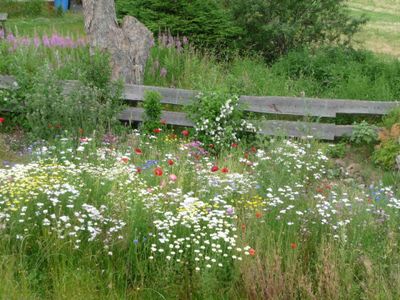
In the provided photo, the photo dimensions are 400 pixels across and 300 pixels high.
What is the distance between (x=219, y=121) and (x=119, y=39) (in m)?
2.63

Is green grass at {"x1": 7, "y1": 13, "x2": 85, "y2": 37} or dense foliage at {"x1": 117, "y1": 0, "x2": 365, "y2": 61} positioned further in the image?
green grass at {"x1": 7, "y1": 13, "x2": 85, "y2": 37}

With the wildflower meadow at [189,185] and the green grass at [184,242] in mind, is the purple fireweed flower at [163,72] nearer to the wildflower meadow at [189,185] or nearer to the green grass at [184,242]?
the wildflower meadow at [189,185]

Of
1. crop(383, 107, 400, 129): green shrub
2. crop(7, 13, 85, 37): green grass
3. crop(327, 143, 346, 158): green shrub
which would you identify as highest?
crop(7, 13, 85, 37): green grass

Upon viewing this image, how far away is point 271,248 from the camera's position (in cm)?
514

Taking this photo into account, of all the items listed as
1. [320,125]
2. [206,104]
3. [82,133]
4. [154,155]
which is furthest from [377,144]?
[82,133]

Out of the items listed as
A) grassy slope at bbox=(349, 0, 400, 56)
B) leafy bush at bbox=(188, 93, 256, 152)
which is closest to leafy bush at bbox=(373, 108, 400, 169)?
leafy bush at bbox=(188, 93, 256, 152)

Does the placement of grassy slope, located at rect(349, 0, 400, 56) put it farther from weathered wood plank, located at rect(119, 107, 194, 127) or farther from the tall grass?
weathered wood plank, located at rect(119, 107, 194, 127)

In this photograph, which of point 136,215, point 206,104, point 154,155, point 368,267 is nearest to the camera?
point 368,267

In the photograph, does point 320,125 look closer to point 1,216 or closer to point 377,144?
point 377,144

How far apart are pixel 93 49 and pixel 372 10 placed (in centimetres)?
1924

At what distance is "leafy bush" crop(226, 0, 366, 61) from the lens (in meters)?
13.3

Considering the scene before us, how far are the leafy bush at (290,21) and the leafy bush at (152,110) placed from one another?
4239 millimetres

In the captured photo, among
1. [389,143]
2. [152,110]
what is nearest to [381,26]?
[389,143]

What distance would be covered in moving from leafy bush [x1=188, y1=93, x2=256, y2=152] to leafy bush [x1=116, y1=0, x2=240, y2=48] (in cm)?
376
